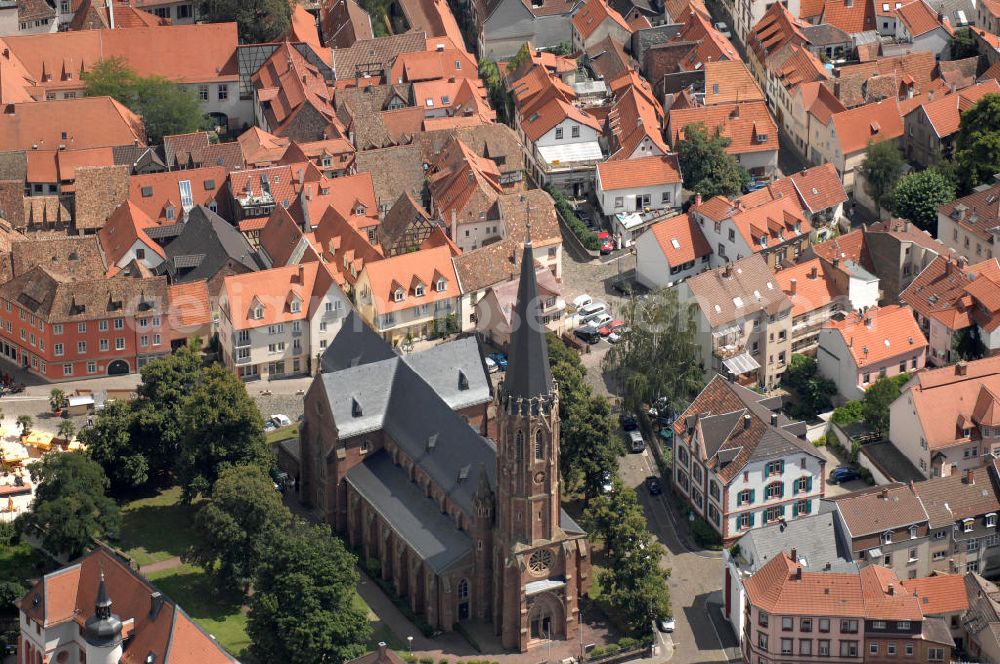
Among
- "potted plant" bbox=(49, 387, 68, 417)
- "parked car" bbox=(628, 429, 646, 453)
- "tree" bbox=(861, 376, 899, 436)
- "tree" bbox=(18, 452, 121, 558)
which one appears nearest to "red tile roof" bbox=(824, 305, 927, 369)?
"tree" bbox=(861, 376, 899, 436)

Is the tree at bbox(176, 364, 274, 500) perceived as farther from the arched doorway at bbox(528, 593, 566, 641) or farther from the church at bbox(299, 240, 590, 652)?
the arched doorway at bbox(528, 593, 566, 641)

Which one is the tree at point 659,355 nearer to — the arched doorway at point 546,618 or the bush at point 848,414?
the bush at point 848,414

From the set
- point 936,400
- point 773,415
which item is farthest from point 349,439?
point 936,400

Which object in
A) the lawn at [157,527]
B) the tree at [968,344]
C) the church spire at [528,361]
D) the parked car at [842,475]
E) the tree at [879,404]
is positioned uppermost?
the church spire at [528,361]

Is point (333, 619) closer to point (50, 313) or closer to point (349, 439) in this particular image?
point (349, 439)

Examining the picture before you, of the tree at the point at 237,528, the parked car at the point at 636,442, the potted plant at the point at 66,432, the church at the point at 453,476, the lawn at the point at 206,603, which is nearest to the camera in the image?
the church at the point at 453,476

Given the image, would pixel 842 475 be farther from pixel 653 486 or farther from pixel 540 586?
pixel 540 586

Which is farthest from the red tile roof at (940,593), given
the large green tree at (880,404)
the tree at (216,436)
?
the tree at (216,436)
